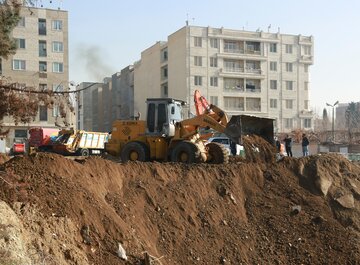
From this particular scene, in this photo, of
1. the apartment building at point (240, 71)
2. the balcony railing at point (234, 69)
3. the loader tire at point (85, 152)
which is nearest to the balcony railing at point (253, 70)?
the apartment building at point (240, 71)

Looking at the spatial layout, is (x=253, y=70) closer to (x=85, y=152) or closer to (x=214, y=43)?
(x=214, y=43)

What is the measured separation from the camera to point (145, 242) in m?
11.8

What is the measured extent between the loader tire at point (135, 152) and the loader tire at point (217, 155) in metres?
2.38

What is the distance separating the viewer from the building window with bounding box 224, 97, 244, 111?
6775 centimetres

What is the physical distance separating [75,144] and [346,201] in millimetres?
20586

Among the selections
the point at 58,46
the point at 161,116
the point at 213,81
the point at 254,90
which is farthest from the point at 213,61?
the point at 161,116

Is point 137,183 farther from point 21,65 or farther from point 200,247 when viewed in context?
point 21,65

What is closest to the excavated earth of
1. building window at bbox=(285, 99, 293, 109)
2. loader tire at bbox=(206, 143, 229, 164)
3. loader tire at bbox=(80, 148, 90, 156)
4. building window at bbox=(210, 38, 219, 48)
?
loader tire at bbox=(206, 143, 229, 164)

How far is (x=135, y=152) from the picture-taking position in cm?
1958

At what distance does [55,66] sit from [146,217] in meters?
49.6

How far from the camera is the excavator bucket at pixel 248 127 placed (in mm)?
18734

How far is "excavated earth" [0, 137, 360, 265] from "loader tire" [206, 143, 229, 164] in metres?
1.09

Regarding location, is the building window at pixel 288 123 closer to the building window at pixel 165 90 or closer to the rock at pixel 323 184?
the building window at pixel 165 90

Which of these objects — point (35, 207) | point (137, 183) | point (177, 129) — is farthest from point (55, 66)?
point (35, 207)
